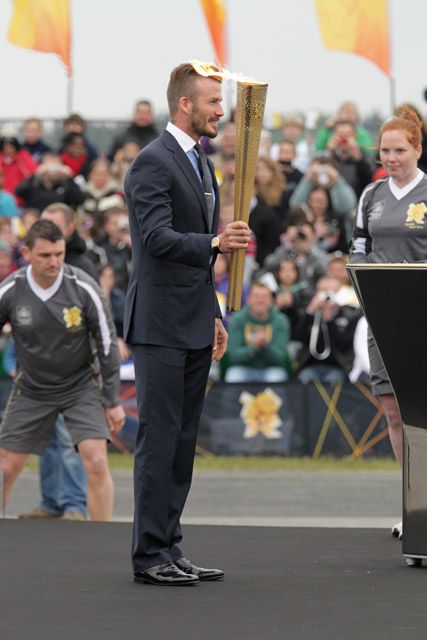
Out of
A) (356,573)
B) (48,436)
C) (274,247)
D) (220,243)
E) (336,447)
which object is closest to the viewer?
(220,243)

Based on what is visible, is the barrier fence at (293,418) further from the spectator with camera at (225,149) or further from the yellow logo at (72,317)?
the yellow logo at (72,317)

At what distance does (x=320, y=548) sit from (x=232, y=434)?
6066mm

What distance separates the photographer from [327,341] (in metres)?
14.3

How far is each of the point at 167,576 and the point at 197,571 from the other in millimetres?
187

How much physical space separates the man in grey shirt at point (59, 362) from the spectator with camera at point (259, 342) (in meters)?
4.80

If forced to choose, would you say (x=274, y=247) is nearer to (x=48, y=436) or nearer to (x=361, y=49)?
(x=361, y=49)

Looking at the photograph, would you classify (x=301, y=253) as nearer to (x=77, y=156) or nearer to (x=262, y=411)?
(x=262, y=411)

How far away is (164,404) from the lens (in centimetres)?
668

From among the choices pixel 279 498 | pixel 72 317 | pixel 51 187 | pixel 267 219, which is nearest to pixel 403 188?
pixel 72 317

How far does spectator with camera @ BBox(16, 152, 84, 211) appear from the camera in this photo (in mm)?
16375


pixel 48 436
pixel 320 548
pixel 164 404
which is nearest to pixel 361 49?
pixel 48 436

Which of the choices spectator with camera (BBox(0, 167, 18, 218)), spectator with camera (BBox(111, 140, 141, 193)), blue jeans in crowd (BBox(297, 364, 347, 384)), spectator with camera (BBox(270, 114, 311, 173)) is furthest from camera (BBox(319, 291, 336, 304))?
spectator with camera (BBox(0, 167, 18, 218))

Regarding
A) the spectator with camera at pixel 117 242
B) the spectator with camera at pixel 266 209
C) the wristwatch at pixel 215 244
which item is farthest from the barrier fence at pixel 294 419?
the wristwatch at pixel 215 244

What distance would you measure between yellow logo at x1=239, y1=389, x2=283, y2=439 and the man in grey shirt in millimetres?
4285
